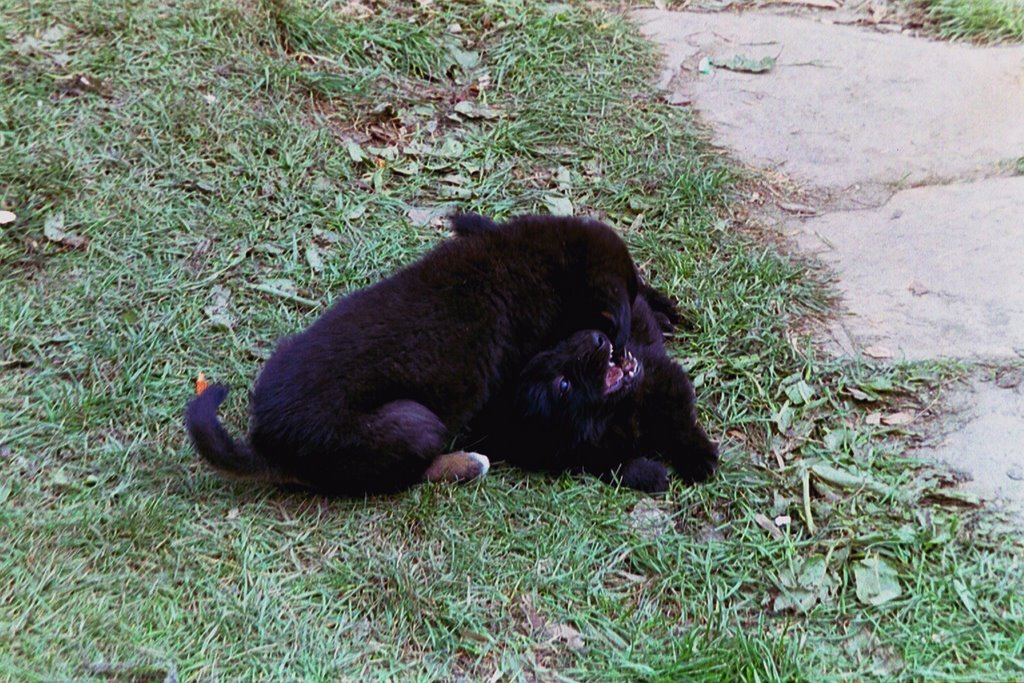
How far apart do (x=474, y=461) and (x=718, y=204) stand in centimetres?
211

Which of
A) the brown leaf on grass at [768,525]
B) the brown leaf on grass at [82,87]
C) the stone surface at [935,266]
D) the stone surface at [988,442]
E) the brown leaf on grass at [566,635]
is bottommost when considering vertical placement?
the brown leaf on grass at [566,635]

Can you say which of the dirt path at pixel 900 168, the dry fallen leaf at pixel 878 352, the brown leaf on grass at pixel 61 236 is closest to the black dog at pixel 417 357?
the dry fallen leaf at pixel 878 352

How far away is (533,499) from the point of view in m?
3.64

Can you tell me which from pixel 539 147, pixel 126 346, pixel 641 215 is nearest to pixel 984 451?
pixel 641 215

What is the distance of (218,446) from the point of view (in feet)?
11.1

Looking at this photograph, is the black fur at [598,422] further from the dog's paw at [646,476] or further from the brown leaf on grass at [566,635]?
the brown leaf on grass at [566,635]

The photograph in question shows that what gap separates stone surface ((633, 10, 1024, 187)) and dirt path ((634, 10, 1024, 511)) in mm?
11

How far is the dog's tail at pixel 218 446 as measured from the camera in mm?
3389

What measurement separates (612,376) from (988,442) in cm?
145

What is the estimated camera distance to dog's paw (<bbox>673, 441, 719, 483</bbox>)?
3697 mm

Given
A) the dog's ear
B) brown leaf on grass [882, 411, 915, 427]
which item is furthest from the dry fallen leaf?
the dog's ear

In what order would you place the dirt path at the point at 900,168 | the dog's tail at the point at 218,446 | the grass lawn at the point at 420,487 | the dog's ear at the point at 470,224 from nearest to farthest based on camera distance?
the grass lawn at the point at 420,487 → the dog's tail at the point at 218,446 → the dirt path at the point at 900,168 → the dog's ear at the point at 470,224

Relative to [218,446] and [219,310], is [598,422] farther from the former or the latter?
[219,310]

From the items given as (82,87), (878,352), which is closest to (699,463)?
(878,352)
